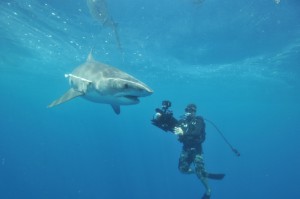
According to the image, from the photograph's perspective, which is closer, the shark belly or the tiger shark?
the tiger shark

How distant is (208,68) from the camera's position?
28.5 metres

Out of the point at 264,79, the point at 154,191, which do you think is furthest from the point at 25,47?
the point at 264,79

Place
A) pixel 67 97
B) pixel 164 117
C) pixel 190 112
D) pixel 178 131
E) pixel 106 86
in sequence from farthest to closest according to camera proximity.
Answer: pixel 190 112 → pixel 178 131 → pixel 164 117 → pixel 67 97 → pixel 106 86

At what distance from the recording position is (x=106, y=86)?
661 cm

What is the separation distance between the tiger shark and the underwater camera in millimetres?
1299

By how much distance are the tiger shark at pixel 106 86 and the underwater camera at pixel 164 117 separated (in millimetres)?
1299

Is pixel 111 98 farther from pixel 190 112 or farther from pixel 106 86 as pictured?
pixel 190 112

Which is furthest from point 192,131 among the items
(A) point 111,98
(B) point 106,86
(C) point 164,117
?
(B) point 106,86

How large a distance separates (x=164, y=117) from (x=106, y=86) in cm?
219

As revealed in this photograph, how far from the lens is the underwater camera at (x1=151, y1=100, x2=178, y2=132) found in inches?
306

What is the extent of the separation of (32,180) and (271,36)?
27.5m

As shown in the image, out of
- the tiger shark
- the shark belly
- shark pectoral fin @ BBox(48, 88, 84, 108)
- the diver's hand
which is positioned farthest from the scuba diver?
shark pectoral fin @ BBox(48, 88, 84, 108)

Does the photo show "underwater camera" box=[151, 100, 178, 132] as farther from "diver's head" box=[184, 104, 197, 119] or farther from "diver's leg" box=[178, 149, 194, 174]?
"diver's leg" box=[178, 149, 194, 174]

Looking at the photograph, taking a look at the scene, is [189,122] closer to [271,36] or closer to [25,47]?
[271,36]
